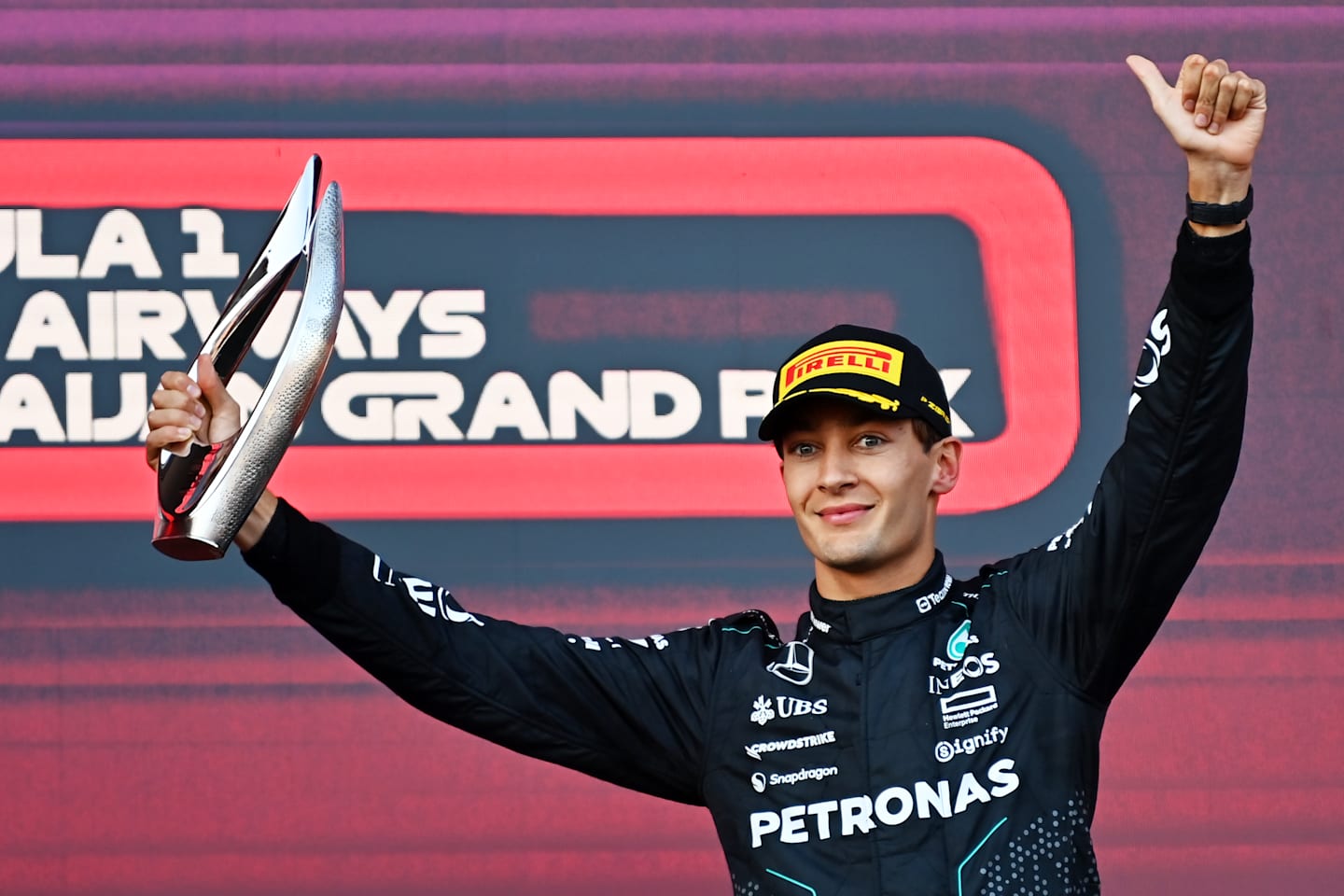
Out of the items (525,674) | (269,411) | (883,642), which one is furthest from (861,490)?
(269,411)

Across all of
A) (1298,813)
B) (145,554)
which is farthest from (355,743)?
(1298,813)

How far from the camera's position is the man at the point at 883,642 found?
56.6 inches

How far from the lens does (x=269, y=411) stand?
1.52m

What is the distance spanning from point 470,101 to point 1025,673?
1.16m

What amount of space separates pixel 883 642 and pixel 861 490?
141mm

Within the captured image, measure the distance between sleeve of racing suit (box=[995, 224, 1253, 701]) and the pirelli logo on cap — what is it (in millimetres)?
225

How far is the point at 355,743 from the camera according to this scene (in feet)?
7.40

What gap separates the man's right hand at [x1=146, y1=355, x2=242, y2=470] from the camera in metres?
1.54

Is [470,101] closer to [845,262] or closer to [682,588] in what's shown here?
[845,262]

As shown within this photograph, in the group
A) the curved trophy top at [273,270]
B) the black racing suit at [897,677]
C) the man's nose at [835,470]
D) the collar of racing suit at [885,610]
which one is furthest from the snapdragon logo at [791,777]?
the curved trophy top at [273,270]

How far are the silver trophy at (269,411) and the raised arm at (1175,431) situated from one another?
2.21ft

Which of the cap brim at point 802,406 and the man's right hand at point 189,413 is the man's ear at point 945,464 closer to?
the cap brim at point 802,406

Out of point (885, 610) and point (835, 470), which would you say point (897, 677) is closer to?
point (885, 610)

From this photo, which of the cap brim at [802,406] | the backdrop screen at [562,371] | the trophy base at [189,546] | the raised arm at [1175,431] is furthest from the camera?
the backdrop screen at [562,371]
